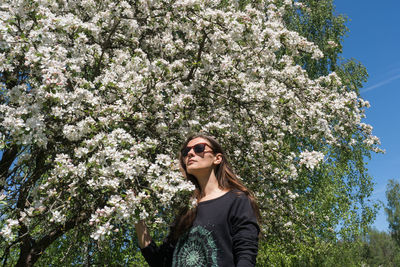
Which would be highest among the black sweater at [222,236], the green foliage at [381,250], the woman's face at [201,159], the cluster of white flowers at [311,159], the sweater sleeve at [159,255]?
the cluster of white flowers at [311,159]

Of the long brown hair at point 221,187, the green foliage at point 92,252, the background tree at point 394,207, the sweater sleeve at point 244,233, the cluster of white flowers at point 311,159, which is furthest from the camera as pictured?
the background tree at point 394,207

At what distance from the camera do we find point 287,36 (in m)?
6.37

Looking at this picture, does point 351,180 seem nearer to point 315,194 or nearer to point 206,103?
point 315,194

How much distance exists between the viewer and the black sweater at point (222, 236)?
2.67m

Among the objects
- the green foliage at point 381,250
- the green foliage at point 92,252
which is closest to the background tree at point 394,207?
the green foliage at point 381,250

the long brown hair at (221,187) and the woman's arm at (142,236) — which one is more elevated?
the long brown hair at (221,187)

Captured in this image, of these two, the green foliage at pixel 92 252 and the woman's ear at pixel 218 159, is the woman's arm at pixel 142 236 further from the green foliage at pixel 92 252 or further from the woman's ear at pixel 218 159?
the green foliage at pixel 92 252

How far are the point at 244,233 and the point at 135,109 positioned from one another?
9.65ft

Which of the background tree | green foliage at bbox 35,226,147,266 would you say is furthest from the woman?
the background tree

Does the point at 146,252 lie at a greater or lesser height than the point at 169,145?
lesser

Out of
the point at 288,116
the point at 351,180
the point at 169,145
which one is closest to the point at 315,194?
the point at 351,180

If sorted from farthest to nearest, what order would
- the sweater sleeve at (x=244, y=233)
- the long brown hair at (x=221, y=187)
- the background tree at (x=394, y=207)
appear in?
the background tree at (x=394, y=207)
the long brown hair at (x=221, y=187)
the sweater sleeve at (x=244, y=233)

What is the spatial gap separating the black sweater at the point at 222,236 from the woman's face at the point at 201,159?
0.36 metres

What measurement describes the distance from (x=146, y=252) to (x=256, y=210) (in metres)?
1.08
